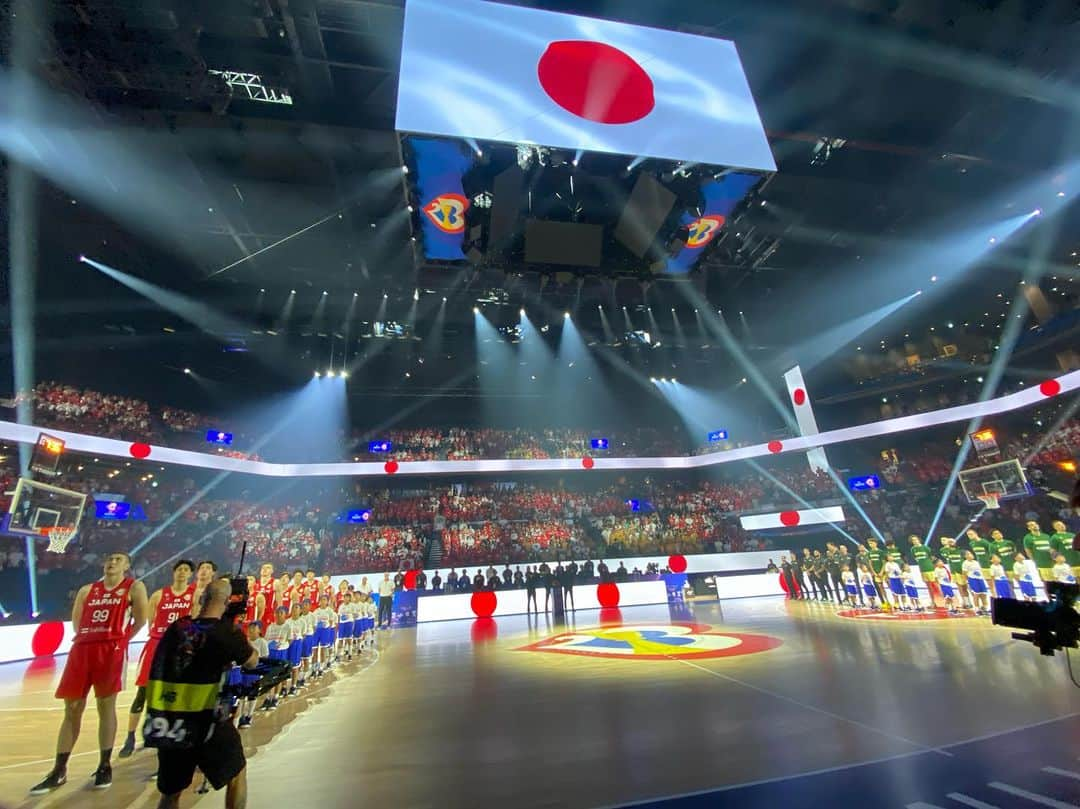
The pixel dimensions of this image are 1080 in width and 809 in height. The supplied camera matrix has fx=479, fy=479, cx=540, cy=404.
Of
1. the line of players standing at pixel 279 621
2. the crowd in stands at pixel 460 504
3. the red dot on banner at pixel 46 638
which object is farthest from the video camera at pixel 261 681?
the crowd in stands at pixel 460 504

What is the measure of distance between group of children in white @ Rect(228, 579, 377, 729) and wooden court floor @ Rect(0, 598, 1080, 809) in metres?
0.34

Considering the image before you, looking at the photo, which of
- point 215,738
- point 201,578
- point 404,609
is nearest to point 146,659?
point 201,578

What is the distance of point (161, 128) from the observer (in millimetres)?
9328

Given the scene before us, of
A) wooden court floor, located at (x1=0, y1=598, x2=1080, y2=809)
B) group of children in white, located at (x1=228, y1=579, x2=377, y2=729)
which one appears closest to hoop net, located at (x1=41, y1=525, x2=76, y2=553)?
wooden court floor, located at (x1=0, y1=598, x2=1080, y2=809)

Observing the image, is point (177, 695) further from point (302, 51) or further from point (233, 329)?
point (233, 329)

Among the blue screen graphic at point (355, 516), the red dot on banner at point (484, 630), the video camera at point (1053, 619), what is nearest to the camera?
the video camera at point (1053, 619)

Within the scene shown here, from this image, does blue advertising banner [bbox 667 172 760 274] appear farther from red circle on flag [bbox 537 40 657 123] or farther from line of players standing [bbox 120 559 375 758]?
line of players standing [bbox 120 559 375 758]

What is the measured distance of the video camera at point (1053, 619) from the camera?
290 centimetres

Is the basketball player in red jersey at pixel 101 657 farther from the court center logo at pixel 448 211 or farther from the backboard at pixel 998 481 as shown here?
the backboard at pixel 998 481

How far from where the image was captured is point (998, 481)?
1405 cm

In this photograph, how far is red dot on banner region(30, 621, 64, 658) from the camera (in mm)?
12344

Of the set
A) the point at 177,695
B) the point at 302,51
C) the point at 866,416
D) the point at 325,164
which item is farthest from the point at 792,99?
the point at 866,416

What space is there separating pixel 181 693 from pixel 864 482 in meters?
28.9

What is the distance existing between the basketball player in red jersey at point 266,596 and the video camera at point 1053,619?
301 inches
